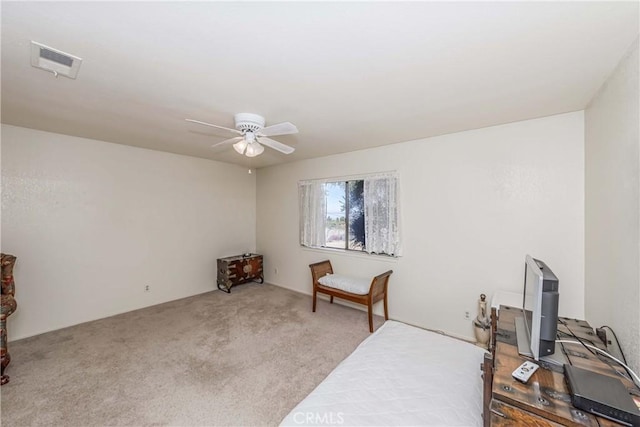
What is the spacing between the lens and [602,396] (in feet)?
3.07

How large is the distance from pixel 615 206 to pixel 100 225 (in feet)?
17.1

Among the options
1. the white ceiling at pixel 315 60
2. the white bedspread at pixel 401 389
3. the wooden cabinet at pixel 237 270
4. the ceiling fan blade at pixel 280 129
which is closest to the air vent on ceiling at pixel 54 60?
the white ceiling at pixel 315 60

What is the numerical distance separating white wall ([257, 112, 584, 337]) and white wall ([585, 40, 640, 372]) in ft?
0.55

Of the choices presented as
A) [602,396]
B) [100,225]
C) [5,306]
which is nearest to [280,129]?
[602,396]

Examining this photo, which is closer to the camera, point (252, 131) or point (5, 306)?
point (5, 306)

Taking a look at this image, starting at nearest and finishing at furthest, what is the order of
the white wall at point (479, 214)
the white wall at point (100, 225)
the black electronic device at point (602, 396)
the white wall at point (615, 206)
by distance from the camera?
the black electronic device at point (602, 396), the white wall at point (615, 206), the white wall at point (479, 214), the white wall at point (100, 225)

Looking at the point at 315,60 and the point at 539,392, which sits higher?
the point at 315,60

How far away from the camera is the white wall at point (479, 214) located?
7.79ft

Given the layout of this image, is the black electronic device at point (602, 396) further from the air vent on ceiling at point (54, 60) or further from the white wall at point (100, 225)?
the white wall at point (100, 225)

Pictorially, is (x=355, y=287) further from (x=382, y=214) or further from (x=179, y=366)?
(x=179, y=366)

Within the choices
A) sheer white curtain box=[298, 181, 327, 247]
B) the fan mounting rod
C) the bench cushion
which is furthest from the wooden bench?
the fan mounting rod

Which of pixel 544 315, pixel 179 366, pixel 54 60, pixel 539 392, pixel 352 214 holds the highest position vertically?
pixel 54 60

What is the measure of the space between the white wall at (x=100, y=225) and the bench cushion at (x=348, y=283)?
234 cm

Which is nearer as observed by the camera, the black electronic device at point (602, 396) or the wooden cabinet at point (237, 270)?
the black electronic device at point (602, 396)
